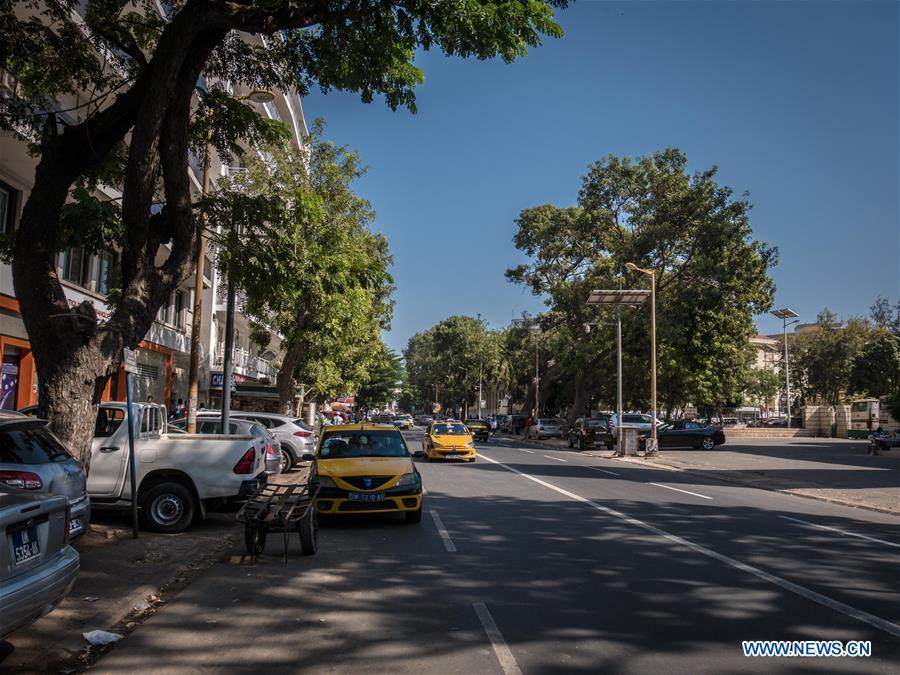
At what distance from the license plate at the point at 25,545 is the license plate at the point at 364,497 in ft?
A: 19.5

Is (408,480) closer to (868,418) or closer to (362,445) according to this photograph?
(362,445)

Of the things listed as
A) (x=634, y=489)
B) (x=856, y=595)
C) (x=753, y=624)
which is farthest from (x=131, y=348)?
(x=634, y=489)

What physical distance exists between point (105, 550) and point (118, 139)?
17.3ft

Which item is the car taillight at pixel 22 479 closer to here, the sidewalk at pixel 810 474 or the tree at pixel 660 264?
the sidewalk at pixel 810 474

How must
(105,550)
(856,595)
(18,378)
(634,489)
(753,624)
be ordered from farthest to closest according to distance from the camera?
(18,378) < (634,489) < (105,550) < (856,595) < (753,624)

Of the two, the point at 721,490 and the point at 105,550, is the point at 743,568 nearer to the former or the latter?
the point at 105,550

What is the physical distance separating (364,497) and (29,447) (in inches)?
196

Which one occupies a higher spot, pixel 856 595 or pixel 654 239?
pixel 654 239

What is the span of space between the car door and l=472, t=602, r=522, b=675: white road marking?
6.00 meters

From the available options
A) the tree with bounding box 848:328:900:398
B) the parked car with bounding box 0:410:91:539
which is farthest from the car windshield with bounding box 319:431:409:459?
the tree with bounding box 848:328:900:398

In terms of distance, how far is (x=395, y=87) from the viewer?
1010 cm

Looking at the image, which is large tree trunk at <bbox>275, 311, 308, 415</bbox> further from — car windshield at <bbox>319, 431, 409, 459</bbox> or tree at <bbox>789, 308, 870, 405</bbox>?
tree at <bbox>789, 308, 870, 405</bbox>

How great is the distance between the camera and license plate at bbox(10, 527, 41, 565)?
172 inches

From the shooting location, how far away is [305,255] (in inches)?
488
